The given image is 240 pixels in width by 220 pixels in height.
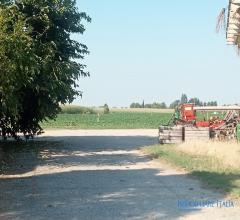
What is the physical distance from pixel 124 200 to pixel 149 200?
49 cm

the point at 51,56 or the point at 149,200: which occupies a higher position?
the point at 51,56

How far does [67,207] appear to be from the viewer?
1006 cm

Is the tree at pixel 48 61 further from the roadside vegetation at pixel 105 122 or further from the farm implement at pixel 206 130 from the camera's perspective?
the roadside vegetation at pixel 105 122

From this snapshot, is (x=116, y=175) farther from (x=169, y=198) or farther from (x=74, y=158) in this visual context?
(x=74, y=158)

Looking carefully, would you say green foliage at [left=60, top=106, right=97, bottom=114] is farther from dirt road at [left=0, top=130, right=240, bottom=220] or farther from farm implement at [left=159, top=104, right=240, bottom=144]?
dirt road at [left=0, top=130, right=240, bottom=220]

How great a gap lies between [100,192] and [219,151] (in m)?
8.97

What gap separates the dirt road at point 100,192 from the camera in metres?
9.45

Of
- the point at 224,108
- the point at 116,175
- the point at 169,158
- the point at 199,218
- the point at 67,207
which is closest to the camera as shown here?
the point at 199,218

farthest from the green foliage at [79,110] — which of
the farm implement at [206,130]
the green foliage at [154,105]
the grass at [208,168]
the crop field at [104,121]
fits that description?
the grass at [208,168]

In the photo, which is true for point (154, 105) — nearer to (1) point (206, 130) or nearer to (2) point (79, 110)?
(2) point (79, 110)

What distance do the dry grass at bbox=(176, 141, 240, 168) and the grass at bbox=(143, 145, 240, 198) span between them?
0.28 ft

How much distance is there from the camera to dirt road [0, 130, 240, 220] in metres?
9.45

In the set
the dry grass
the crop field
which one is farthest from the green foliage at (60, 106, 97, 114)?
the dry grass

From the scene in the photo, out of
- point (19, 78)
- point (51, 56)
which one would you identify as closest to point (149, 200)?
point (19, 78)
